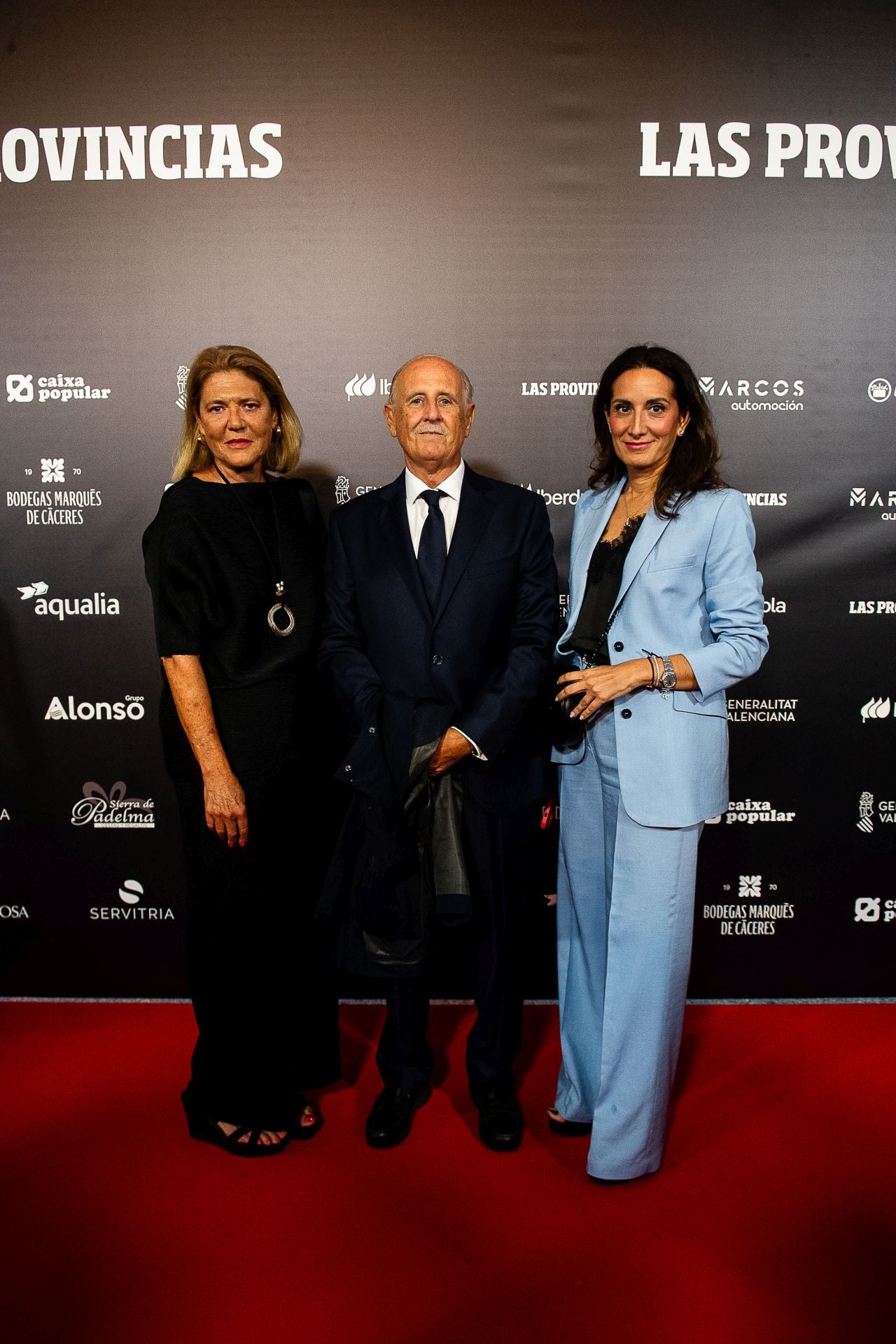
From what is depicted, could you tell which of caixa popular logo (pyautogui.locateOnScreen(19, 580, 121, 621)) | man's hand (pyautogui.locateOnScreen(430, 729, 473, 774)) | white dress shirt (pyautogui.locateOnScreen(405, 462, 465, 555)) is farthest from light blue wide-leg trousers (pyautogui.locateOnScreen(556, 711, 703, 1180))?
caixa popular logo (pyautogui.locateOnScreen(19, 580, 121, 621))

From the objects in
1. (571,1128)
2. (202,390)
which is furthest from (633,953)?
(202,390)

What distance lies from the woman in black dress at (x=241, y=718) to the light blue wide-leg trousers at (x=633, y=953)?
0.75 meters

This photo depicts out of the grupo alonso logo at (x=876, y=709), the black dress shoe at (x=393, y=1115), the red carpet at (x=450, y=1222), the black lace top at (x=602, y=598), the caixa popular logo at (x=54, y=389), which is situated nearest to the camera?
the red carpet at (x=450, y=1222)

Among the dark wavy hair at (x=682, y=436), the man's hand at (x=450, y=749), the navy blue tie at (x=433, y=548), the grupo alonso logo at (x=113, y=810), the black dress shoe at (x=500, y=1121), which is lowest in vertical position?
the black dress shoe at (x=500, y=1121)

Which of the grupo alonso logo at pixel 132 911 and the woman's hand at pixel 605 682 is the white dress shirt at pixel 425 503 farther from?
the grupo alonso logo at pixel 132 911

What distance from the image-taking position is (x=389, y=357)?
2.97 m

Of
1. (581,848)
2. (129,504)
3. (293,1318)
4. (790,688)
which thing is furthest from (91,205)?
(293,1318)

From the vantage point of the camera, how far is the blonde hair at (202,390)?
86.1 inches

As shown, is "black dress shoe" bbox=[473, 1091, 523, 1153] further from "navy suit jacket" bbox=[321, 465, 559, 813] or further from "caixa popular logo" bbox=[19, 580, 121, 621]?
"caixa popular logo" bbox=[19, 580, 121, 621]

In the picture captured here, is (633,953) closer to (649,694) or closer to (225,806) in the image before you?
(649,694)

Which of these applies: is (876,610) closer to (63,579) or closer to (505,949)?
(505,949)

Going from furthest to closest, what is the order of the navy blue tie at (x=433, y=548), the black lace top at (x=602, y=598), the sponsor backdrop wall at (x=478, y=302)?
1. the sponsor backdrop wall at (x=478, y=302)
2. the navy blue tie at (x=433, y=548)
3. the black lace top at (x=602, y=598)

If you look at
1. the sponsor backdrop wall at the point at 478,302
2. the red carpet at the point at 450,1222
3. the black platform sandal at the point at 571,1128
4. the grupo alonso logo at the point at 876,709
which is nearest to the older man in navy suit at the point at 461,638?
the black platform sandal at the point at 571,1128

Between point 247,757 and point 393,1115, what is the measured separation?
3.45 feet
